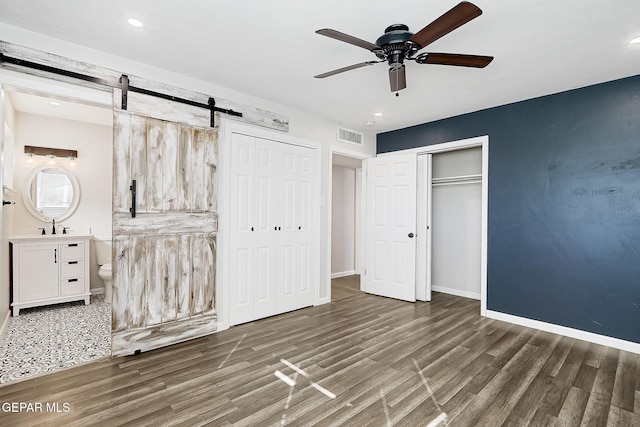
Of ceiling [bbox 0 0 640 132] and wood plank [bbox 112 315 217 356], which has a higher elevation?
ceiling [bbox 0 0 640 132]

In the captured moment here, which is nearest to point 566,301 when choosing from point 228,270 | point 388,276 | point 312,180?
point 388,276

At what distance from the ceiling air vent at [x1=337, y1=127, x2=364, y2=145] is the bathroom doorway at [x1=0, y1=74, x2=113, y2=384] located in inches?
119

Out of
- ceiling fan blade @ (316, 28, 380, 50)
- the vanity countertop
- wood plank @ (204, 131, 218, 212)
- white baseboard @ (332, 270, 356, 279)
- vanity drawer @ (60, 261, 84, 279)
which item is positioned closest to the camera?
ceiling fan blade @ (316, 28, 380, 50)

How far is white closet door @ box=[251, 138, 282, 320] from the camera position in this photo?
3.89 meters

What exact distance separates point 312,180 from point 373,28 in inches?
93.1

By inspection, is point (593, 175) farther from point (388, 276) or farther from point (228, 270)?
point (228, 270)

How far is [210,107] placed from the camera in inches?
136

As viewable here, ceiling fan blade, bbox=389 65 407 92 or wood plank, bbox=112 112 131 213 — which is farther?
wood plank, bbox=112 112 131 213

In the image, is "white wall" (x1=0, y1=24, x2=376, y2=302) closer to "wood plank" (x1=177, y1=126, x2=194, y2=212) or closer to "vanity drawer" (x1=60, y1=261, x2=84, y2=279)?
"wood plank" (x1=177, y1=126, x2=194, y2=212)

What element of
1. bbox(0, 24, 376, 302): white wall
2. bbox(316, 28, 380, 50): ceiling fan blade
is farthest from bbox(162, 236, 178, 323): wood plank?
bbox(316, 28, 380, 50): ceiling fan blade

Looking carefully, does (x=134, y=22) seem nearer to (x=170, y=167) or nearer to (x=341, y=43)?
(x=170, y=167)

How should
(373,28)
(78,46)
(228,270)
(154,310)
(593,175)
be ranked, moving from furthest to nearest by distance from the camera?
(228,270) < (593,175) < (154,310) < (78,46) < (373,28)

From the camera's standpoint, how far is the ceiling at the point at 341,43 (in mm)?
2156

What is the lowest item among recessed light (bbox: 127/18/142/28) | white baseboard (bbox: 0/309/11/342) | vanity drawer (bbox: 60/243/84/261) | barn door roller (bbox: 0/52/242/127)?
white baseboard (bbox: 0/309/11/342)
